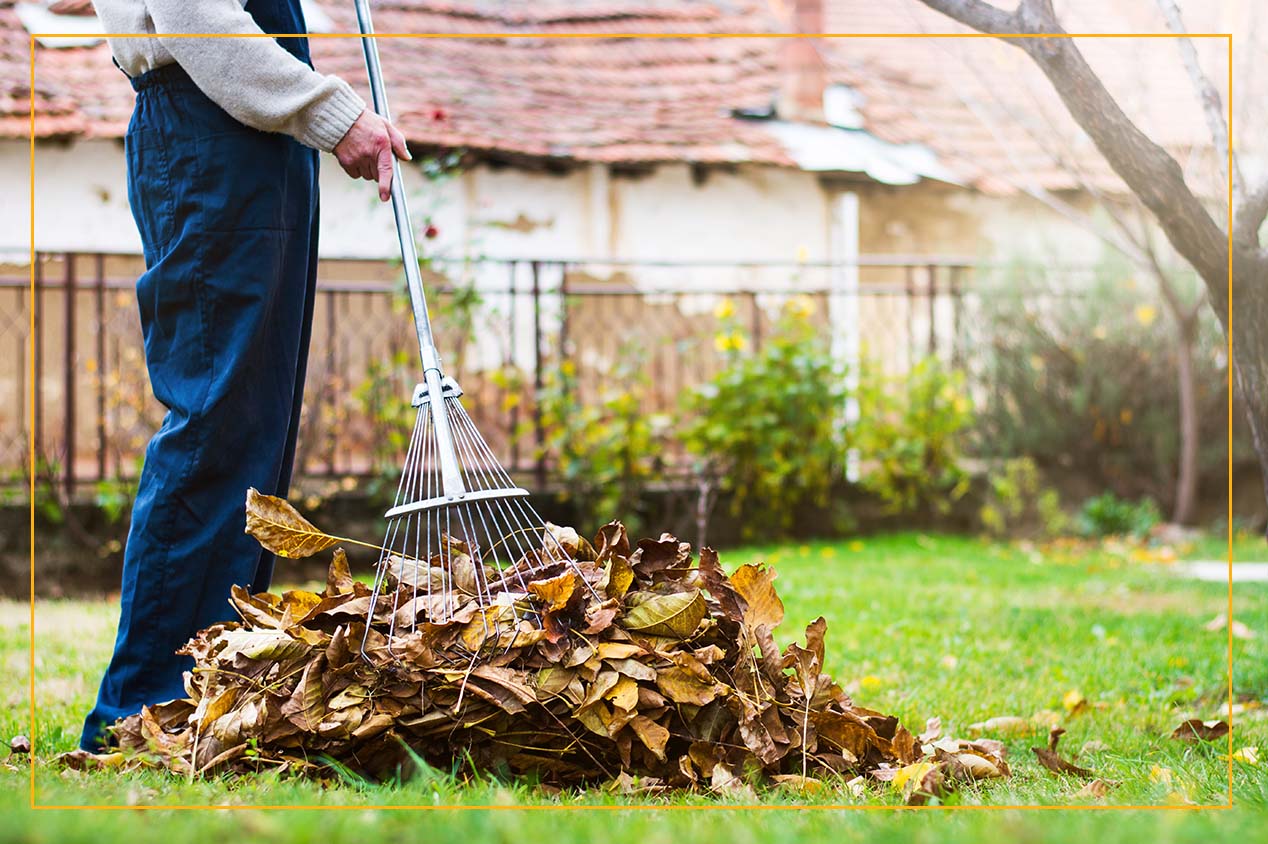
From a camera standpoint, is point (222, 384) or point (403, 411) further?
point (403, 411)

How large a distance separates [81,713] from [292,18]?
4.59 ft

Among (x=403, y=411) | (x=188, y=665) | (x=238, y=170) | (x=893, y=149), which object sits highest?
(x=893, y=149)

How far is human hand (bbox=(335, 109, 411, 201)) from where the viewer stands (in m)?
1.74

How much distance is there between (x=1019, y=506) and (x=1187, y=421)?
3.06 feet

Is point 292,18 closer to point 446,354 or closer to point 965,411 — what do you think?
point 446,354

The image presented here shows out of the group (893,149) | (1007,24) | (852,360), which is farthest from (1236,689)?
(893,149)

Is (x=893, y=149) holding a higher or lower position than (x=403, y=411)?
higher

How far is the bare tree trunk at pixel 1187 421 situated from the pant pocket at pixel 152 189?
510cm

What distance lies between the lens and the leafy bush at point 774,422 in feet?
15.5

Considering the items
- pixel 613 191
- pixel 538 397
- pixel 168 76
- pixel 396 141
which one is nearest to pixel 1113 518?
pixel 538 397

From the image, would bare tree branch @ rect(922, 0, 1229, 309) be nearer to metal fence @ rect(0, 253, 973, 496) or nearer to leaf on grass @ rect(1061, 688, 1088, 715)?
leaf on grass @ rect(1061, 688, 1088, 715)

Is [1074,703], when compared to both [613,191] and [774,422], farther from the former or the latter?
[613,191]

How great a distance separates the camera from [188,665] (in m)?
1.86

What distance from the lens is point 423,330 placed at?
172 cm
